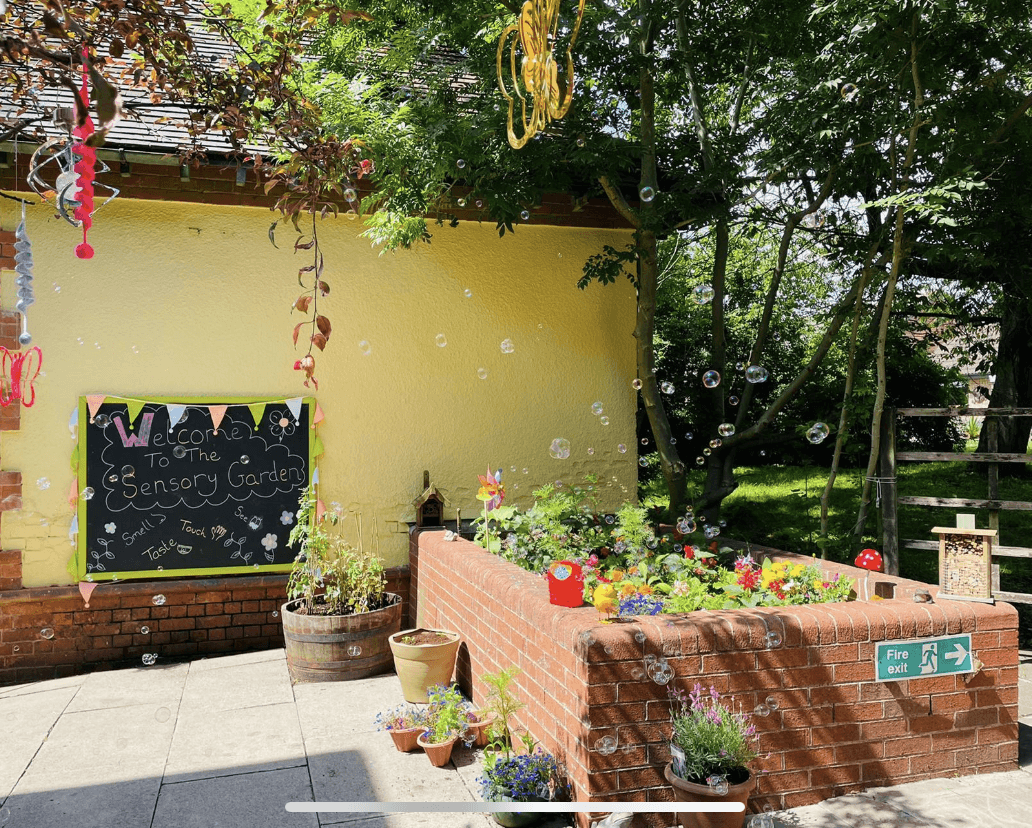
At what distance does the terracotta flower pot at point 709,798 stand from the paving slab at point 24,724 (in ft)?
11.0

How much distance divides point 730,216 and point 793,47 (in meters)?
1.72

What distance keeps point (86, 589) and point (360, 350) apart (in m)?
2.83

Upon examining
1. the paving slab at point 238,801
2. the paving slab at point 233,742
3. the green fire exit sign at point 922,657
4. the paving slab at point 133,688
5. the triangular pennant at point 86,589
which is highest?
the green fire exit sign at point 922,657

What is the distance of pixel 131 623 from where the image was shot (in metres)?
6.48

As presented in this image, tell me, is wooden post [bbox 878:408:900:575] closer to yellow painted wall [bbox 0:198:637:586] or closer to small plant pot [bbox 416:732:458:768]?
yellow painted wall [bbox 0:198:637:586]

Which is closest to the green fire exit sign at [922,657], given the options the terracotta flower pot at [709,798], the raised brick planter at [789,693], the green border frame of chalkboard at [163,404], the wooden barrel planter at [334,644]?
the raised brick planter at [789,693]

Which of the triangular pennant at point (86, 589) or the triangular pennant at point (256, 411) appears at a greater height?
the triangular pennant at point (256, 411)

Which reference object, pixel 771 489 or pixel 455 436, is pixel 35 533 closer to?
pixel 455 436

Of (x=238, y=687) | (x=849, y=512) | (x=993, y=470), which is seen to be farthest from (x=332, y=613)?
(x=849, y=512)

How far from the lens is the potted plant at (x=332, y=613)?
19.3ft

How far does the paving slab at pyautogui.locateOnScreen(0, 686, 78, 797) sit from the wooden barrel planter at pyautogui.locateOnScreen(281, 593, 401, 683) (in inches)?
59.9

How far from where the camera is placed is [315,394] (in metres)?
6.91

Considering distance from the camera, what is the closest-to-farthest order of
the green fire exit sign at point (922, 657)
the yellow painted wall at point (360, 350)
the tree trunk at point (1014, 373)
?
the green fire exit sign at point (922, 657) → the yellow painted wall at point (360, 350) → the tree trunk at point (1014, 373)

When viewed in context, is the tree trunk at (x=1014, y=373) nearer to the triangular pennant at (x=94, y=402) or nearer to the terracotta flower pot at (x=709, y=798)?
the terracotta flower pot at (x=709, y=798)
